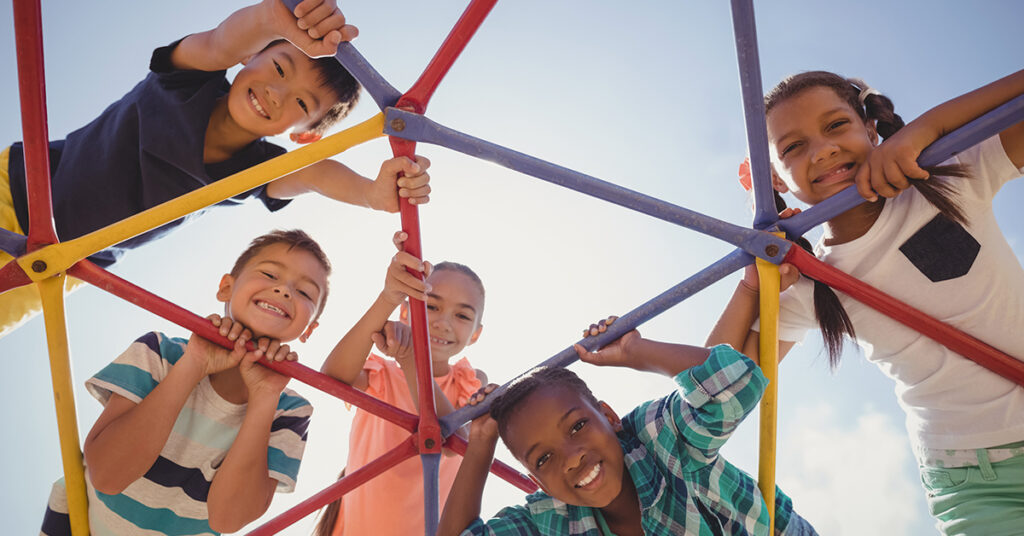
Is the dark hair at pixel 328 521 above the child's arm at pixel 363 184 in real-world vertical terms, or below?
below

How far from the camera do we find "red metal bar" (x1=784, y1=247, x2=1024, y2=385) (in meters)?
1.33

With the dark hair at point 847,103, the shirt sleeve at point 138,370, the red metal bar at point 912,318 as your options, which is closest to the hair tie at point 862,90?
the dark hair at point 847,103

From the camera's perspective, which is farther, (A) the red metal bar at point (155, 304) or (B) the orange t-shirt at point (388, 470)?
(B) the orange t-shirt at point (388, 470)

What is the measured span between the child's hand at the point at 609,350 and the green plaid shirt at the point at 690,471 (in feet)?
0.70

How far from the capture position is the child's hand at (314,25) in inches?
59.2

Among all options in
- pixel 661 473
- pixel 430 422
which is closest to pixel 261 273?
pixel 430 422

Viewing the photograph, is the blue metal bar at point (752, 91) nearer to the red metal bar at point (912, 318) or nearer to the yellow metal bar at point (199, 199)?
the red metal bar at point (912, 318)

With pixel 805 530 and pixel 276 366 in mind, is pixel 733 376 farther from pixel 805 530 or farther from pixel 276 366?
pixel 276 366

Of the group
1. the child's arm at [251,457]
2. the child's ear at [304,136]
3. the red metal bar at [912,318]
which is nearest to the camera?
the red metal bar at [912,318]

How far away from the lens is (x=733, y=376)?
1232 millimetres

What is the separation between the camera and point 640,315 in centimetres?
166

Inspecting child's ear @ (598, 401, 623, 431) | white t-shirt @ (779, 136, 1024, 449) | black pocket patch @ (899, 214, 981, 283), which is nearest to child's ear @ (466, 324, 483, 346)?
child's ear @ (598, 401, 623, 431)

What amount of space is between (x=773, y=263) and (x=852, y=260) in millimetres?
187

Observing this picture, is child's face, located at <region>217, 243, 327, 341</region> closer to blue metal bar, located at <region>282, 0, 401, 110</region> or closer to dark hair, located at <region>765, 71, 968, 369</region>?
blue metal bar, located at <region>282, 0, 401, 110</region>
